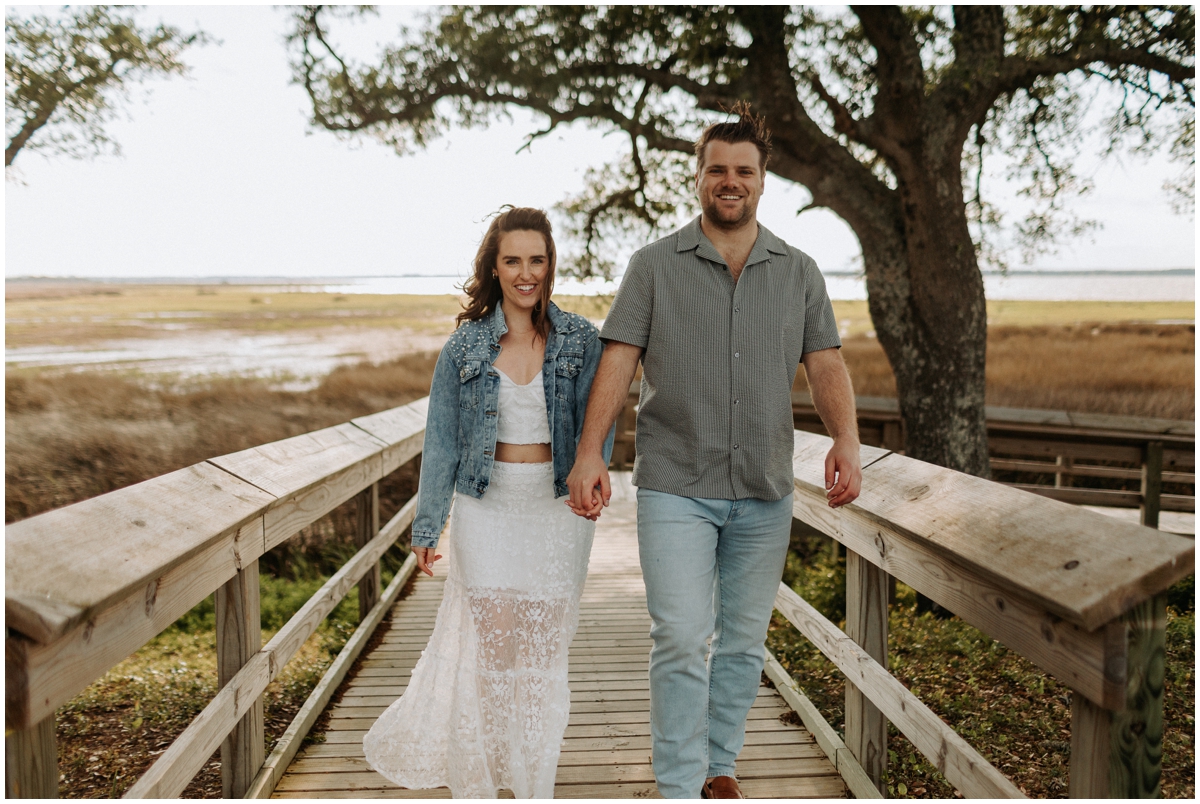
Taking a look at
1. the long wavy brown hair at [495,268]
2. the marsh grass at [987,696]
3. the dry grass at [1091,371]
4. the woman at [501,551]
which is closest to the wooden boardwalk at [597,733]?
the woman at [501,551]

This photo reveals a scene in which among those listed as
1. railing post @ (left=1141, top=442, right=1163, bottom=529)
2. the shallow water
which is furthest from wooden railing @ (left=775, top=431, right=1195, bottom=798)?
the shallow water

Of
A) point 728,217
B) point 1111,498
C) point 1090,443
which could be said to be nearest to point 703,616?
point 728,217

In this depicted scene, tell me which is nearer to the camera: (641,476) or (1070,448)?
(641,476)

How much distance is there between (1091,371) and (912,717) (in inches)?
596

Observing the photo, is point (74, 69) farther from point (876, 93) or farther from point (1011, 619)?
point (1011, 619)

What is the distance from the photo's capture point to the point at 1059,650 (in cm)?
144

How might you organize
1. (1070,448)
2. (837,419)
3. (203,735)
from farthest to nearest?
1. (1070,448)
2. (837,419)
3. (203,735)

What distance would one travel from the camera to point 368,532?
4188 mm

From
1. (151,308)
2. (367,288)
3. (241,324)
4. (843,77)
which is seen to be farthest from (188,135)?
(367,288)

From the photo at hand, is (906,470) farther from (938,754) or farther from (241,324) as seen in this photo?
(241,324)

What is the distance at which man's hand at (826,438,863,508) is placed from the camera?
7.45ft

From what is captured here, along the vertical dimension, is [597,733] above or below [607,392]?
below

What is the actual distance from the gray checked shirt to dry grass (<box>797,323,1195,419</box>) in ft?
38.6

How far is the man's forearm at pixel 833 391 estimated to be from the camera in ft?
7.77
